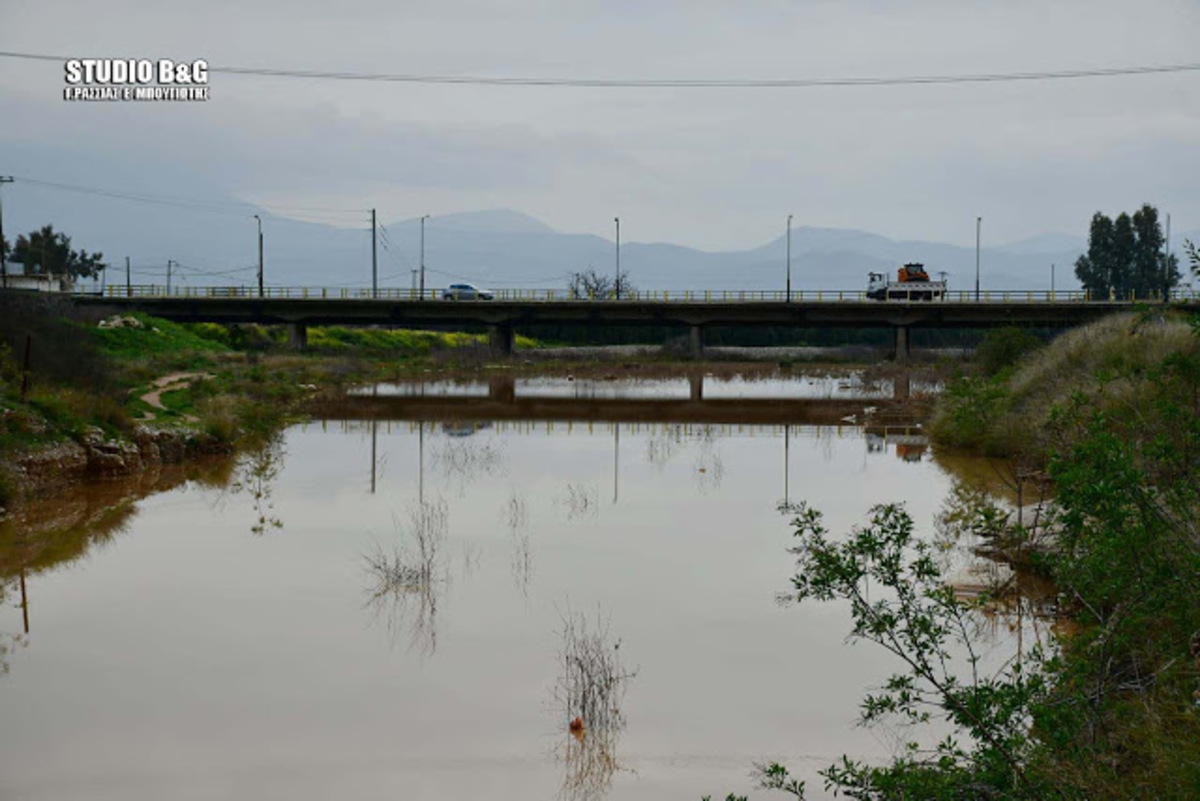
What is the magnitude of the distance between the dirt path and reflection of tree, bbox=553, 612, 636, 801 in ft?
69.6

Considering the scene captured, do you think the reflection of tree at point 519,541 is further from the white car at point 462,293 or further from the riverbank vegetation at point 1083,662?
the white car at point 462,293

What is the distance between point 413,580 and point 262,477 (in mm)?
11420

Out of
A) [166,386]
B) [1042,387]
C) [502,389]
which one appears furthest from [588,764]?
[502,389]

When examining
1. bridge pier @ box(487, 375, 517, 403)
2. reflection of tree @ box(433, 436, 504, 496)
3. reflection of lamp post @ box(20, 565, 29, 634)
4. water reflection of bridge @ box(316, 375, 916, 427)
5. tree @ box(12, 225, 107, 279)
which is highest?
tree @ box(12, 225, 107, 279)

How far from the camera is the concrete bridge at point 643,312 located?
7888cm

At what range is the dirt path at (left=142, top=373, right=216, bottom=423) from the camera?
34.5m

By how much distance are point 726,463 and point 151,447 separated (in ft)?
42.4

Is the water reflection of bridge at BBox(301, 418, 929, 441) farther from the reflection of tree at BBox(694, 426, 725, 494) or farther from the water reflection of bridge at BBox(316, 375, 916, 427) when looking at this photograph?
the reflection of tree at BBox(694, 426, 725, 494)

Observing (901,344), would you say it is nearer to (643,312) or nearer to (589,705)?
(643,312)

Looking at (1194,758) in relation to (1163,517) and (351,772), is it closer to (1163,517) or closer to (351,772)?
(1163,517)

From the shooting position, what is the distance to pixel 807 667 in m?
13.6

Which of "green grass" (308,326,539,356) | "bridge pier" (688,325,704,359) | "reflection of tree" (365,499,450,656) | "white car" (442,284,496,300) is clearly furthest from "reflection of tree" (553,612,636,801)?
"white car" (442,284,496,300)

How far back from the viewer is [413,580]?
681 inches

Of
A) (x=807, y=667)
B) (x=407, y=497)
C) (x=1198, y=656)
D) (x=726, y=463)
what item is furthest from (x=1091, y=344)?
(x=1198, y=656)
